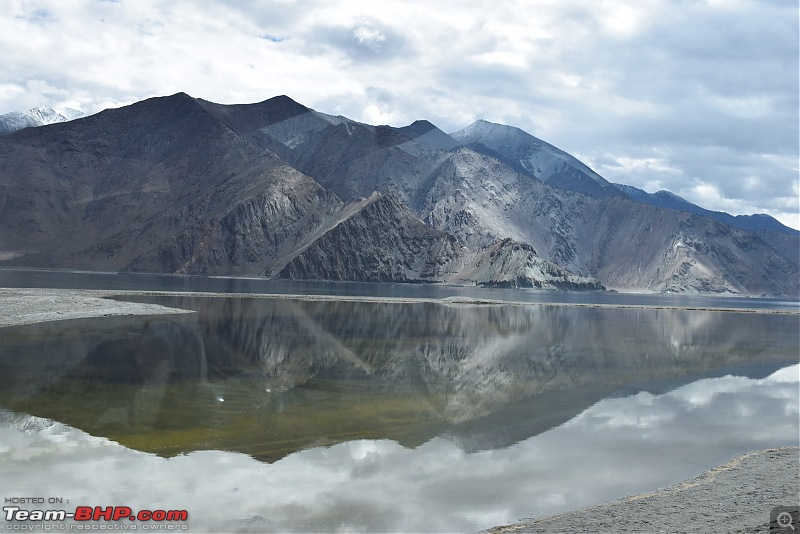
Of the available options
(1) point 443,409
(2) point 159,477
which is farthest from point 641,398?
(2) point 159,477

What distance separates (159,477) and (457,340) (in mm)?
46633

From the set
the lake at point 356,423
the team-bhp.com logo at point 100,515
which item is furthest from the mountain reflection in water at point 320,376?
the team-bhp.com logo at point 100,515

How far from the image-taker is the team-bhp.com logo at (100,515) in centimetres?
1645

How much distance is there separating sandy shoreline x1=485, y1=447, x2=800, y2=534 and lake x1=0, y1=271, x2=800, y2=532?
1000mm

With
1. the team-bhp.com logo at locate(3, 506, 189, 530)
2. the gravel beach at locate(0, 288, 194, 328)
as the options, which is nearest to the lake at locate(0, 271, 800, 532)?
the team-bhp.com logo at locate(3, 506, 189, 530)

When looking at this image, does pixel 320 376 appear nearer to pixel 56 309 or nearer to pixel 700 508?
pixel 700 508

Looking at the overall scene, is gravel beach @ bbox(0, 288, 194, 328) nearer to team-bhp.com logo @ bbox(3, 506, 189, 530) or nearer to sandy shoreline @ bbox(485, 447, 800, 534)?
team-bhp.com logo @ bbox(3, 506, 189, 530)

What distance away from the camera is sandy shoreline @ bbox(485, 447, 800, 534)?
680 inches

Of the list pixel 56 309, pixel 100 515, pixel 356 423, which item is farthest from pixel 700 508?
pixel 56 309

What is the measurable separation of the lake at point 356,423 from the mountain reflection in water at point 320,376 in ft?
0.63

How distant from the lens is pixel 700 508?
1892 centimetres

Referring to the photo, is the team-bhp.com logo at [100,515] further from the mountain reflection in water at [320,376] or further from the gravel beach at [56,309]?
the gravel beach at [56,309]

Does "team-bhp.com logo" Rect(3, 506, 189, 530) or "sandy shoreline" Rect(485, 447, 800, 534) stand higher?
"sandy shoreline" Rect(485, 447, 800, 534)

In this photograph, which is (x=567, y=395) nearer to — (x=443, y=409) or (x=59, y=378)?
(x=443, y=409)
